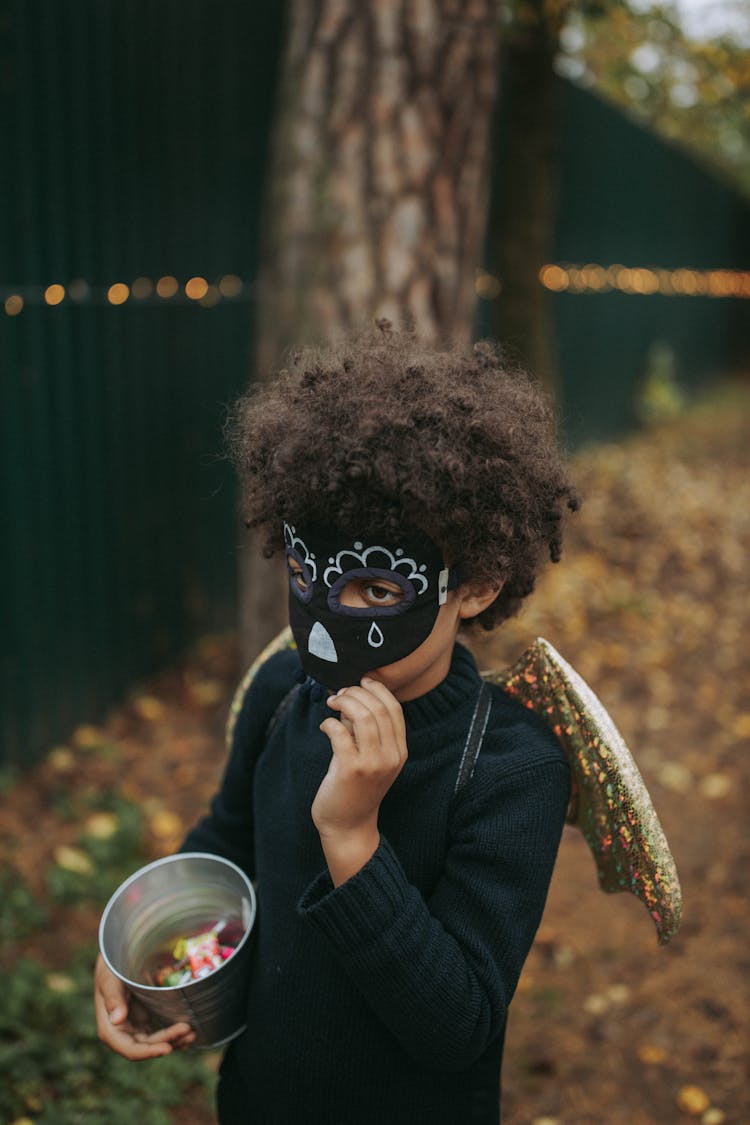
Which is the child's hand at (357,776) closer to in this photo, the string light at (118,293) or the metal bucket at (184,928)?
the metal bucket at (184,928)

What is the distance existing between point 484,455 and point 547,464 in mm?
155

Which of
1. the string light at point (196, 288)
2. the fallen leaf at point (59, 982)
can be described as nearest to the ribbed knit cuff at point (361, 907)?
the fallen leaf at point (59, 982)

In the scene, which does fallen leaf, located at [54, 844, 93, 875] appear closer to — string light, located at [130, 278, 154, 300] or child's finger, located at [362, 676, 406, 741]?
string light, located at [130, 278, 154, 300]

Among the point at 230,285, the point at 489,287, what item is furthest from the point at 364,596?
the point at 489,287

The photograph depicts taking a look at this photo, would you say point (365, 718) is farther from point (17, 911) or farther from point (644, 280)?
point (644, 280)

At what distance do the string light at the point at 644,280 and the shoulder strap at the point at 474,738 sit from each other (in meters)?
7.31

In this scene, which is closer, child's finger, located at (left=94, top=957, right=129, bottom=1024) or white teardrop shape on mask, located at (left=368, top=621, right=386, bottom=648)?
white teardrop shape on mask, located at (left=368, top=621, right=386, bottom=648)

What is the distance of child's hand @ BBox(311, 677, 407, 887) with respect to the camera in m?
1.58

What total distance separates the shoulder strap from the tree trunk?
2487 mm

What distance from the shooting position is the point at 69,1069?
3.04 metres

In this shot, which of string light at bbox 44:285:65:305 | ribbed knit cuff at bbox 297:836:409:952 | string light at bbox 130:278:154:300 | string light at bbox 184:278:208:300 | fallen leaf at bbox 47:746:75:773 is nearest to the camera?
ribbed knit cuff at bbox 297:836:409:952

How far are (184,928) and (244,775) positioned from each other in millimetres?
331

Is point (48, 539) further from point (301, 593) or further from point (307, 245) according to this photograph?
point (301, 593)

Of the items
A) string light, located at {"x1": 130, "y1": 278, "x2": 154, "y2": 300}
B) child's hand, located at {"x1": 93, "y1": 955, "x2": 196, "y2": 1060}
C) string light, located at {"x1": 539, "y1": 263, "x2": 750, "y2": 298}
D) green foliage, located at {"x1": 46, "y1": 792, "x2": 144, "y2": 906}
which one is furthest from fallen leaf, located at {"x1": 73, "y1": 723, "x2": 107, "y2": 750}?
string light, located at {"x1": 539, "y1": 263, "x2": 750, "y2": 298}
